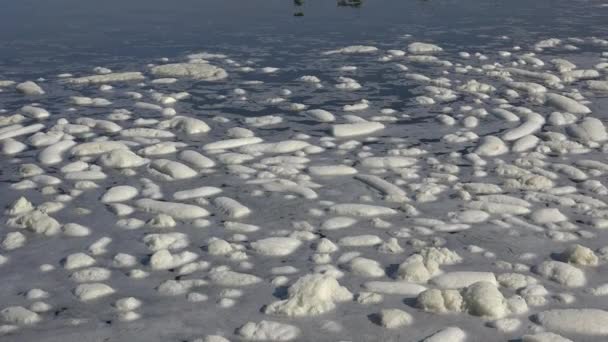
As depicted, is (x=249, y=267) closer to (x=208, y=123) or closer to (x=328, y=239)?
(x=328, y=239)

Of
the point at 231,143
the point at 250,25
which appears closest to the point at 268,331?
the point at 231,143

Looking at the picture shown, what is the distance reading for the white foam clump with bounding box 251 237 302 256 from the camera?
4.22m

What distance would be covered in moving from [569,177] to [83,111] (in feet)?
13.7

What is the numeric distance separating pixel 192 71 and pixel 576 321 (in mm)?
5863

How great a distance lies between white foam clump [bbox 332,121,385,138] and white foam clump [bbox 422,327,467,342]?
3038mm

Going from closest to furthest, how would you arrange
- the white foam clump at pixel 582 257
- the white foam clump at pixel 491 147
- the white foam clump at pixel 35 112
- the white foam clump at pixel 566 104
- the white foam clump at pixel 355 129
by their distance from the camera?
the white foam clump at pixel 582 257 → the white foam clump at pixel 491 147 → the white foam clump at pixel 355 129 → the white foam clump at pixel 566 104 → the white foam clump at pixel 35 112

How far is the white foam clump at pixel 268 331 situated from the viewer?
3.37 meters

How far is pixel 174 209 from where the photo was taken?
478 cm

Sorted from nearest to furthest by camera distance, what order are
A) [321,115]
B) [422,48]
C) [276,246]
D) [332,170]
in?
[276,246] → [332,170] → [321,115] → [422,48]

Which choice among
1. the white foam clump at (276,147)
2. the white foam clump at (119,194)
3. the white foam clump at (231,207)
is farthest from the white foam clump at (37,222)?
the white foam clump at (276,147)

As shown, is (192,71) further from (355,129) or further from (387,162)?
(387,162)

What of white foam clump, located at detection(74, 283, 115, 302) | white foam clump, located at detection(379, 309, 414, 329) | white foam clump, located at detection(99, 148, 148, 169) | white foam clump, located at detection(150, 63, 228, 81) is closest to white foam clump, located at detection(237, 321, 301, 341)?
white foam clump, located at detection(379, 309, 414, 329)

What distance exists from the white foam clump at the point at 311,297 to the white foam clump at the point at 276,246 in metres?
0.43

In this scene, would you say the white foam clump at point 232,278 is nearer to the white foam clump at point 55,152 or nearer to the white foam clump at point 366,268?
the white foam clump at point 366,268
